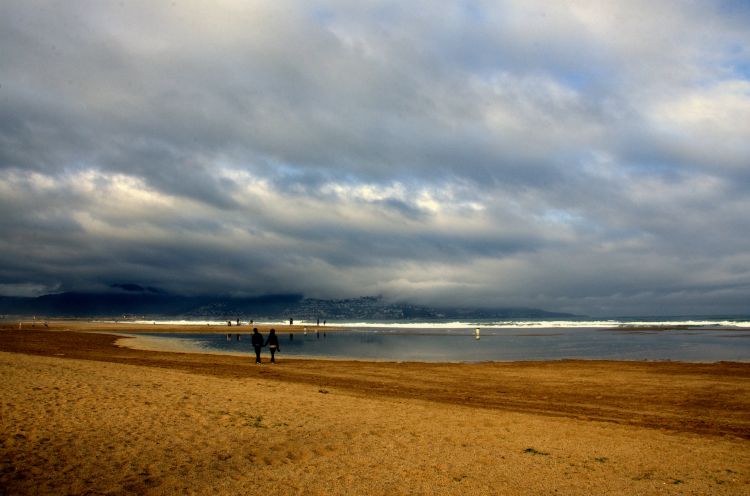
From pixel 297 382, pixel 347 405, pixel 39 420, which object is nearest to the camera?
pixel 39 420

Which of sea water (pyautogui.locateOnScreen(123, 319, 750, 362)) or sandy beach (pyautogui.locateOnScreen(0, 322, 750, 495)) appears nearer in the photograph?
sandy beach (pyautogui.locateOnScreen(0, 322, 750, 495))

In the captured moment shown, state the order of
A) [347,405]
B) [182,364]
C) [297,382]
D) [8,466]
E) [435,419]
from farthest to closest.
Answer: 1. [182,364]
2. [297,382]
3. [347,405]
4. [435,419]
5. [8,466]

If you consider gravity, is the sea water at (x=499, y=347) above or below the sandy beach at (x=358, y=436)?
below

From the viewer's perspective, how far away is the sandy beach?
9.12m

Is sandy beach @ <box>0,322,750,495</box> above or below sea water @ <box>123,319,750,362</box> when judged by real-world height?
above

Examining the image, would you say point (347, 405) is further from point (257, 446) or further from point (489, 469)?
point (489, 469)

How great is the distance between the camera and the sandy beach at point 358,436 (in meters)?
9.12

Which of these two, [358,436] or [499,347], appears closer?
[358,436]

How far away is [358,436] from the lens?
1255 centimetres

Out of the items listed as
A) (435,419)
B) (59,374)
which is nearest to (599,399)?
(435,419)

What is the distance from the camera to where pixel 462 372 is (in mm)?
27641

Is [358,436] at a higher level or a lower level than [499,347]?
higher

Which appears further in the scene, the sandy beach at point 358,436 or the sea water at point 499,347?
the sea water at point 499,347

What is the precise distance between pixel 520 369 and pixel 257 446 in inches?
832
